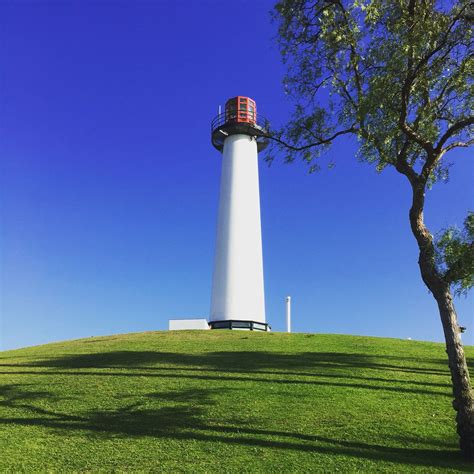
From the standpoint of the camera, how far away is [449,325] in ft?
30.6

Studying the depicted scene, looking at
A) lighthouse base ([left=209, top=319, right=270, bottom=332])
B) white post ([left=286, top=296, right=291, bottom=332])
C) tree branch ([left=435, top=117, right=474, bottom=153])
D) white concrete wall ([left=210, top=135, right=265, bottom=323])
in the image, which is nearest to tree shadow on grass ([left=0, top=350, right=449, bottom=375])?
tree branch ([left=435, top=117, right=474, bottom=153])

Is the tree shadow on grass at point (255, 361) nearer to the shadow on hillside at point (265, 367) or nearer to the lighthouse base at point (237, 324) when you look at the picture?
the shadow on hillside at point (265, 367)

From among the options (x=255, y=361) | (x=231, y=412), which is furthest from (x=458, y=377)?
(x=255, y=361)

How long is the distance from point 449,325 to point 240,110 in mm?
30625

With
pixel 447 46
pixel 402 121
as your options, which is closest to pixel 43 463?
pixel 402 121

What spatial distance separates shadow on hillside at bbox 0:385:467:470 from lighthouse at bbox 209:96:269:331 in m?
19.3

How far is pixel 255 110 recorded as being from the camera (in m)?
38.2

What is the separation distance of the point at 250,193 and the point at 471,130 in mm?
23508

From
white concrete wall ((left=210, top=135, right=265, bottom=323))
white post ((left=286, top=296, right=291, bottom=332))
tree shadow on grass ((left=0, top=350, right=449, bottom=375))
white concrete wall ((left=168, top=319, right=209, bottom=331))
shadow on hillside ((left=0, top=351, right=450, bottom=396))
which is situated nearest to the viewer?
shadow on hillside ((left=0, top=351, right=450, bottom=396))

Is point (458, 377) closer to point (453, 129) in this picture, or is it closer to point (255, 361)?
point (453, 129)

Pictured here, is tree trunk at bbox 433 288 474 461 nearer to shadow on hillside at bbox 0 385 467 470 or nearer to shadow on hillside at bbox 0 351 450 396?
shadow on hillside at bbox 0 385 467 470

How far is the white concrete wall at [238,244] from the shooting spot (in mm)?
32375

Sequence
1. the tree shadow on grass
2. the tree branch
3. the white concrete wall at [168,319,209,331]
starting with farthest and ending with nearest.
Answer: the white concrete wall at [168,319,209,331]
the tree shadow on grass
the tree branch

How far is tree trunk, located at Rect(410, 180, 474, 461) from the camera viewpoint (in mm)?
8727
